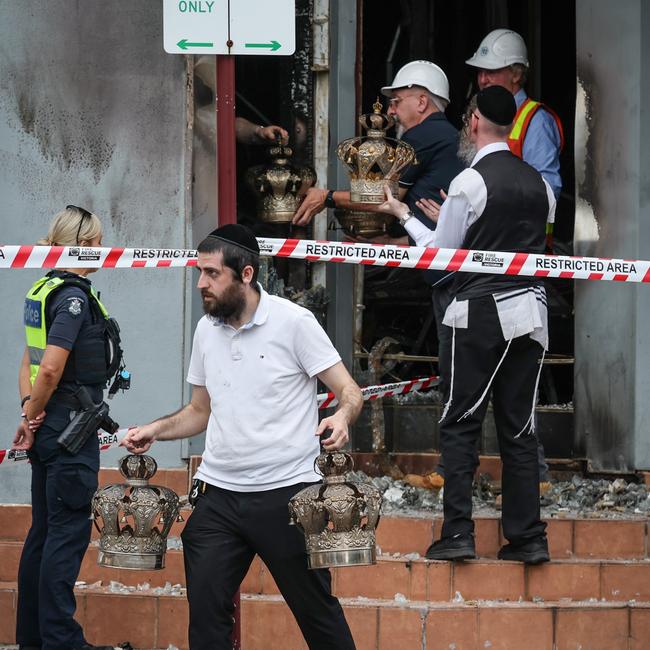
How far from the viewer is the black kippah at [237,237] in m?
5.20

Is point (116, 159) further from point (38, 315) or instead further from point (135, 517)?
point (135, 517)

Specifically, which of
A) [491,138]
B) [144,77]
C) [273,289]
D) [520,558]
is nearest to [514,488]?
[520,558]

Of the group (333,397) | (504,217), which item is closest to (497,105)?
(504,217)

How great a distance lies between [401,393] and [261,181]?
1.57 m

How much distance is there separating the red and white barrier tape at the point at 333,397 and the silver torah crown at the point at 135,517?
6.02 ft

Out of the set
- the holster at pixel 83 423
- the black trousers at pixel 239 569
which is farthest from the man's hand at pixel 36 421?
the black trousers at pixel 239 569

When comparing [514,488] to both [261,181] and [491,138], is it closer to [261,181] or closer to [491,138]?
[491,138]

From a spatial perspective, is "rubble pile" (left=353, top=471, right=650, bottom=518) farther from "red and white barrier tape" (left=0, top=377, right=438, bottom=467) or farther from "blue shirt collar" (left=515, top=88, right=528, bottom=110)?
"blue shirt collar" (left=515, top=88, right=528, bottom=110)

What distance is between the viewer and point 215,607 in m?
5.07

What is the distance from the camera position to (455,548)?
658cm

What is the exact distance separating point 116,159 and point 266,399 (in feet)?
10.2

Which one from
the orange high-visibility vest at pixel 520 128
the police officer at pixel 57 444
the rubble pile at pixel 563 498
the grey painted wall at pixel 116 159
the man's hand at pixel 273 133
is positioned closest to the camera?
the police officer at pixel 57 444

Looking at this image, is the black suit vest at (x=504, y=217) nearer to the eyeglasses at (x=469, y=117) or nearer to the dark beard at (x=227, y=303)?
the eyeglasses at (x=469, y=117)

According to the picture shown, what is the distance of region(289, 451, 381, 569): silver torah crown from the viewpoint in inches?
188
